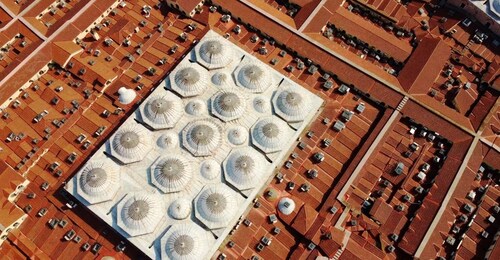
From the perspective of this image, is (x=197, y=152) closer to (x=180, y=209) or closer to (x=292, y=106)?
(x=180, y=209)

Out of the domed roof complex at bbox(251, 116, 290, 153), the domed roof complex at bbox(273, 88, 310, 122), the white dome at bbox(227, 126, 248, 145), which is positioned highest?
the domed roof complex at bbox(273, 88, 310, 122)

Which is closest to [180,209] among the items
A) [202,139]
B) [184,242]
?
[184,242]

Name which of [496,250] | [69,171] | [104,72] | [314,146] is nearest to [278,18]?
[314,146]

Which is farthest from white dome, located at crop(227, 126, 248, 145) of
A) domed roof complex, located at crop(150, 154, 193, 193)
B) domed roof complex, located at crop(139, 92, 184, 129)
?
domed roof complex, located at crop(139, 92, 184, 129)

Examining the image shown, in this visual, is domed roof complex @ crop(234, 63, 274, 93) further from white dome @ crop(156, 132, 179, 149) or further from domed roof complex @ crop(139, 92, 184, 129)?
white dome @ crop(156, 132, 179, 149)

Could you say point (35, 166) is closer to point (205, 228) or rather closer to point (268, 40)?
point (205, 228)

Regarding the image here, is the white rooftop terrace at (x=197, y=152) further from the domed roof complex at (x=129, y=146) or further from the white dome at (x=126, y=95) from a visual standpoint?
the white dome at (x=126, y=95)

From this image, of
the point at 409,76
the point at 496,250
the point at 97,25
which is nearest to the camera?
the point at 496,250
